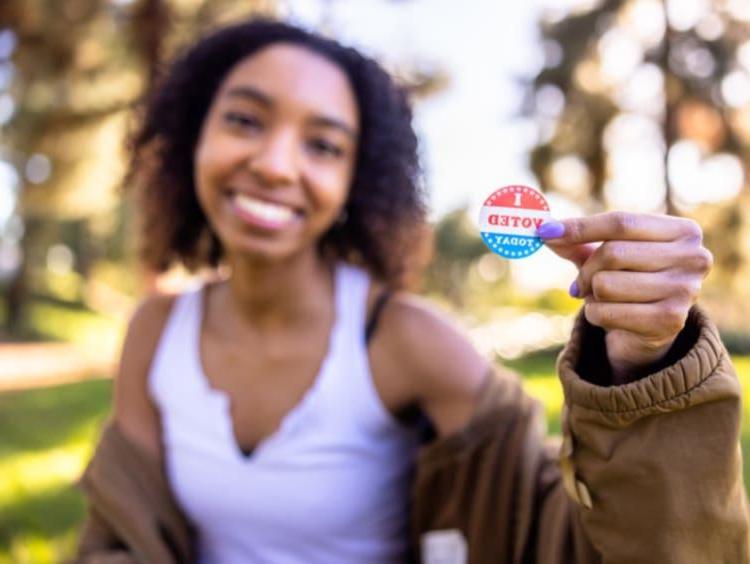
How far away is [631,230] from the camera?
3.78 ft

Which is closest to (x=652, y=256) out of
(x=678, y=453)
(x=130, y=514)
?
(x=678, y=453)

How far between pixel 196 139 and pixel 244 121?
0.53 m

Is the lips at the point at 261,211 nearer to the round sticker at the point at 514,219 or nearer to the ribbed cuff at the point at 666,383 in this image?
the round sticker at the point at 514,219

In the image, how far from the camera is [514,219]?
1.32 m

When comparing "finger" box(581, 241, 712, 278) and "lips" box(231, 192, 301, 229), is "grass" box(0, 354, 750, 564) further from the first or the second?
"finger" box(581, 241, 712, 278)

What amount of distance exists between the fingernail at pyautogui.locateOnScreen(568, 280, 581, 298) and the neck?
0.96 m

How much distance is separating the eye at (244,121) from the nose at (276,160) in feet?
0.21

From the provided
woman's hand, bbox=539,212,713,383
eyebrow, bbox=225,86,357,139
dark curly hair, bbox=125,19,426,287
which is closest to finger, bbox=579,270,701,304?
woman's hand, bbox=539,212,713,383

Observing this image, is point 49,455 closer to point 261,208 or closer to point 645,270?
point 261,208

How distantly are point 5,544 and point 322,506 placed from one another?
2.43 m

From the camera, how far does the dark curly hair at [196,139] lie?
7.33ft

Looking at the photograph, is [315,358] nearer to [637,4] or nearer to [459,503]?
[459,503]

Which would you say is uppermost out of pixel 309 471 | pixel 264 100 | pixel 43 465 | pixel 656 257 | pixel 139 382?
pixel 264 100

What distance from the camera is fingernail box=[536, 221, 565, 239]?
123cm
